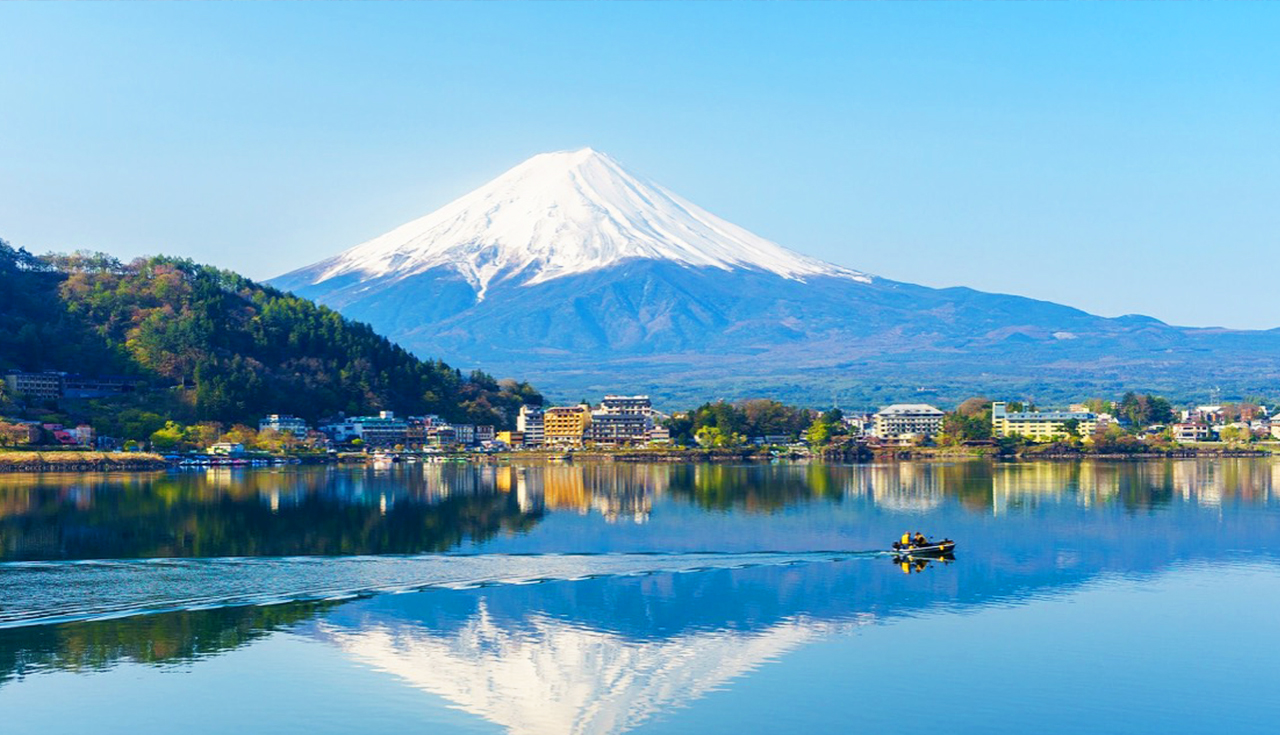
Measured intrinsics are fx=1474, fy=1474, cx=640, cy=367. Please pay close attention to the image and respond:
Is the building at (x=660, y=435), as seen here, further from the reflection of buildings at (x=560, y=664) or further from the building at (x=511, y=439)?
the reflection of buildings at (x=560, y=664)

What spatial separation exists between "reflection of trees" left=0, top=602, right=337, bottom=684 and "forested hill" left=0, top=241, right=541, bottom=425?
39.0 meters

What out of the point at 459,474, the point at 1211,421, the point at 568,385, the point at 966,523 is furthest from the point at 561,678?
the point at 568,385

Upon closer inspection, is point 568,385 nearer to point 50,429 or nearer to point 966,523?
point 50,429

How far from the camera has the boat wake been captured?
16.2 metres

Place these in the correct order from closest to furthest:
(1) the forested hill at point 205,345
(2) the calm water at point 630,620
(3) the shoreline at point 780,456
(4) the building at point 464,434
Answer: (2) the calm water at point 630,620
(3) the shoreline at point 780,456
(1) the forested hill at point 205,345
(4) the building at point 464,434

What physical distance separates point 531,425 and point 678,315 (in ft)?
306

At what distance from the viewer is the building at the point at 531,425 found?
67.0 metres

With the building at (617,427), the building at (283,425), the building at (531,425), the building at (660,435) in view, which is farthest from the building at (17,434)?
the building at (617,427)

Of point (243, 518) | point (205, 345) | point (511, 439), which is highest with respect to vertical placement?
point (205, 345)

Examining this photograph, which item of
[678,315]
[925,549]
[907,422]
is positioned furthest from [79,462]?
[678,315]

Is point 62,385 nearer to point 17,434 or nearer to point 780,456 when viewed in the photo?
point 17,434

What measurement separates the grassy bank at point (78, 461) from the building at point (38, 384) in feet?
24.9

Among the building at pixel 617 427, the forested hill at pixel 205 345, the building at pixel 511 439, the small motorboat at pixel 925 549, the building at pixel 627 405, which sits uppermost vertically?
the forested hill at pixel 205 345

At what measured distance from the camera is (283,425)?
55.3 m
